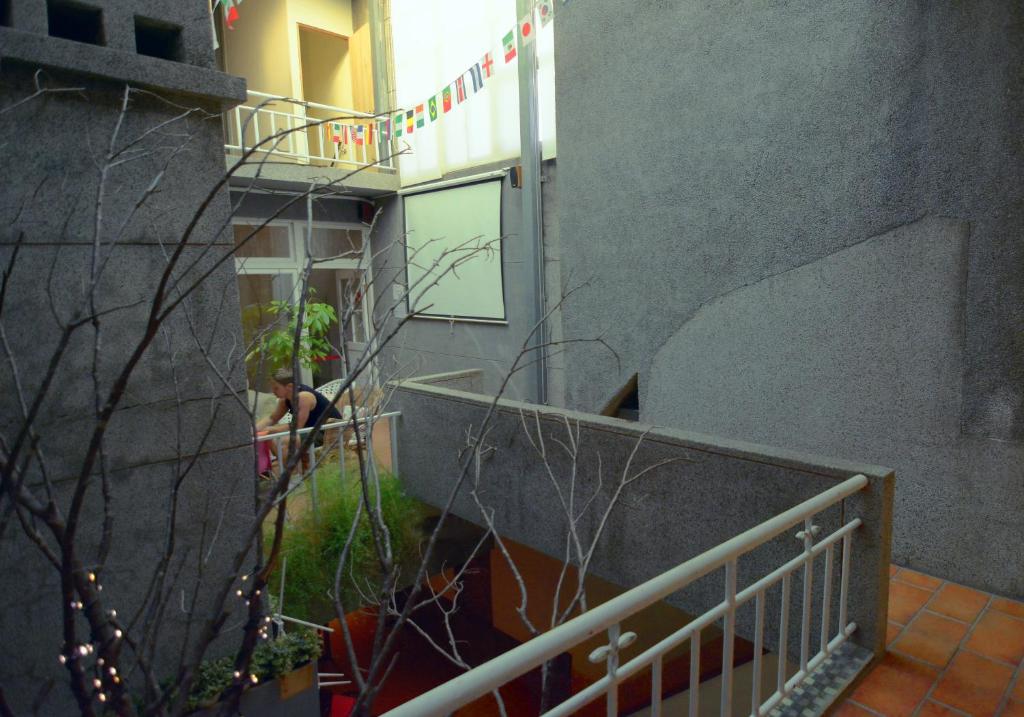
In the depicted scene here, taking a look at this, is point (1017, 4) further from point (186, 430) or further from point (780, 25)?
point (186, 430)

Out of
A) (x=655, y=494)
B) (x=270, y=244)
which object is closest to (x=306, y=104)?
(x=655, y=494)

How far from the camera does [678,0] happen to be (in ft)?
16.3

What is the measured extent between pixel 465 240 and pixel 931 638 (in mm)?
6791

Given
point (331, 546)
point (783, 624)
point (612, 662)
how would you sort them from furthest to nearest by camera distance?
point (331, 546) < point (783, 624) < point (612, 662)

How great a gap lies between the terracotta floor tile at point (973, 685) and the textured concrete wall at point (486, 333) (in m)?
4.46

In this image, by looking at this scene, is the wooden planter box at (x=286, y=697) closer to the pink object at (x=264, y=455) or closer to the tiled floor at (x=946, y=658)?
the pink object at (x=264, y=455)

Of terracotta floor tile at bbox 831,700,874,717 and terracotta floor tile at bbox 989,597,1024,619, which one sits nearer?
terracotta floor tile at bbox 831,700,874,717

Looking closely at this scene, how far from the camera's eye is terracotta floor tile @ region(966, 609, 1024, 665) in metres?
2.99

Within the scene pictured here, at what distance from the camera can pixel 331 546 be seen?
16.0ft

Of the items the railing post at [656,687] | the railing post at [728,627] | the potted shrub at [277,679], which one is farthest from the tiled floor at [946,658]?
the potted shrub at [277,679]

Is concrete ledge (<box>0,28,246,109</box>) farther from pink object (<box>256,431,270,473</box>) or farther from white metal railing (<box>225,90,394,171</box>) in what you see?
white metal railing (<box>225,90,394,171</box>)

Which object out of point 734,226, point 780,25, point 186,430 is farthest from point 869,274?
point 186,430

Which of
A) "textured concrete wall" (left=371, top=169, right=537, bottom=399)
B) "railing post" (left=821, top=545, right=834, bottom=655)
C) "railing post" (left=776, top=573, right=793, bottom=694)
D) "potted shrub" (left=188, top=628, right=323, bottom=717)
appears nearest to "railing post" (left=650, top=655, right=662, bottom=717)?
"railing post" (left=776, top=573, right=793, bottom=694)

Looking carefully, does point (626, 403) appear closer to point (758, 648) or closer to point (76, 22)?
point (758, 648)
